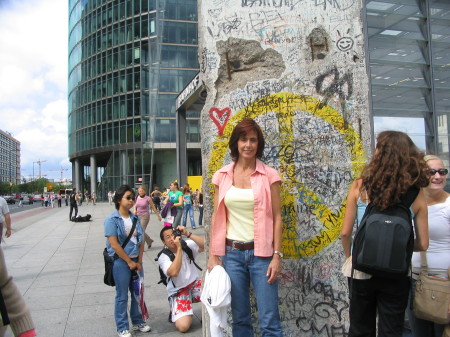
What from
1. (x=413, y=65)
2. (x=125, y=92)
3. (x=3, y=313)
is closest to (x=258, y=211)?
(x=3, y=313)

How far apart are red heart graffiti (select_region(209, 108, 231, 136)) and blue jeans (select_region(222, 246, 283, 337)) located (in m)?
1.19

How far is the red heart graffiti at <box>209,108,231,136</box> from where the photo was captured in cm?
361

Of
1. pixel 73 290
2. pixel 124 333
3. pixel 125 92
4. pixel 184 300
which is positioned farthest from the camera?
pixel 125 92

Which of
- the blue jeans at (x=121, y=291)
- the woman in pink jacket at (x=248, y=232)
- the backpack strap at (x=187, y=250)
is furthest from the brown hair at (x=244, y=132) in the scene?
the blue jeans at (x=121, y=291)

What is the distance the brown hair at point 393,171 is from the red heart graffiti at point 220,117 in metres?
1.45

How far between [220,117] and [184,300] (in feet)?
7.29

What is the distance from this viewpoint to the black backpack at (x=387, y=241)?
2340 mm

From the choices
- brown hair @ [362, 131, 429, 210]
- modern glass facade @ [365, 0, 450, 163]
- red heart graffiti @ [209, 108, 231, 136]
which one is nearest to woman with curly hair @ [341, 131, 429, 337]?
brown hair @ [362, 131, 429, 210]

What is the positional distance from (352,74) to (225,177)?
5.41 ft

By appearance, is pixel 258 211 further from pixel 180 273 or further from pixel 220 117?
pixel 180 273

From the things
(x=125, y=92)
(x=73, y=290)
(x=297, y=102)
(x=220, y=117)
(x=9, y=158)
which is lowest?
(x=73, y=290)

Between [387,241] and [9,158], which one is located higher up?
[9,158]

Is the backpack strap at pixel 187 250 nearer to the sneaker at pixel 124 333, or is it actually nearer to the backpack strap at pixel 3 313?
the sneaker at pixel 124 333

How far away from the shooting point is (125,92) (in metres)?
44.2
